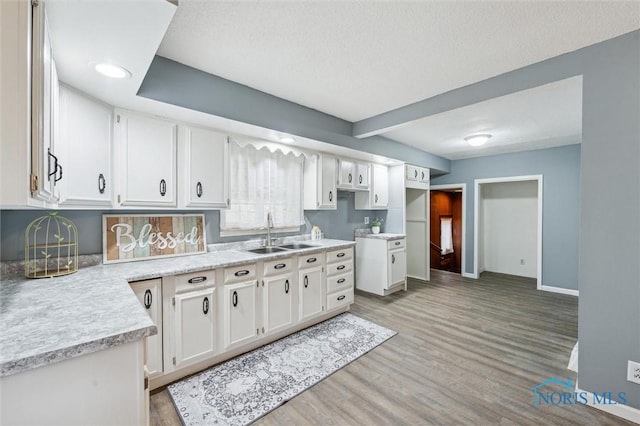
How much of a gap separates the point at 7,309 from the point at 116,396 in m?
0.71

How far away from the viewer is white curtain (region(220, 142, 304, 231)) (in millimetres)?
3008

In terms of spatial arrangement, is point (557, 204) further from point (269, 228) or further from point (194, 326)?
point (194, 326)

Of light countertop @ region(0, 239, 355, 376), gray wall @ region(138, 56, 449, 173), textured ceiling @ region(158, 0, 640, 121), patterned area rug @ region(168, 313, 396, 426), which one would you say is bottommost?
patterned area rug @ region(168, 313, 396, 426)

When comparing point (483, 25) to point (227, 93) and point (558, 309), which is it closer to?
point (227, 93)

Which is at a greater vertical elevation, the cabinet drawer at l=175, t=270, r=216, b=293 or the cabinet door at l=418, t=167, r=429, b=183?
the cabinet door at l=418, t=167, r=429, b=183

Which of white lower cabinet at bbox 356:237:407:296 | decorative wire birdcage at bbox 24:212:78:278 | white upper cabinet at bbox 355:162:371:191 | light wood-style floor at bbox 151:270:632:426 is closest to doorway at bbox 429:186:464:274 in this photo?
white lower cabinet at bbox 356:237:407:296

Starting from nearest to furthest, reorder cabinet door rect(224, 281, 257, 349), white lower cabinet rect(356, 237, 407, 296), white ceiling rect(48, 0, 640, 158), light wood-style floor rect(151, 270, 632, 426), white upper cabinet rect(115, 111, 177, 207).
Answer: white ceiling rect(48, 0, 640, 158) → light wood-style floor rect(151, 270, 632, 426) → white upper cabinet rect(115, 111, 177, 207) → cabinet door rect(224, 281, 257, 349) → white lower cabinet rect(356, 237, 407, 296)

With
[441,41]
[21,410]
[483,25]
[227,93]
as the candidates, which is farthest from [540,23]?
[21,410]

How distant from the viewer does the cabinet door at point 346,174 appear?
3998 millimetres

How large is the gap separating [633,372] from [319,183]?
313 cm

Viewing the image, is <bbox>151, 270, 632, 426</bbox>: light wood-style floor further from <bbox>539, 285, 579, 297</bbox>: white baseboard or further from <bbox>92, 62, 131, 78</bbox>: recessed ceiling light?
<bbox>92, 62, 131, 78</bbox>: recessed ceiling light

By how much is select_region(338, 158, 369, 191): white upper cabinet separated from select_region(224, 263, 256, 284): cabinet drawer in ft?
6.45

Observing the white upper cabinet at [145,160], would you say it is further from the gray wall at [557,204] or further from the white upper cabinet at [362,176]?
the gray wall at [557,204]

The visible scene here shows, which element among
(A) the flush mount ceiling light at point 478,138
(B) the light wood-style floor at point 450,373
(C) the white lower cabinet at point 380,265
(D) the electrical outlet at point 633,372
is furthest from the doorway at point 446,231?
(D) the electrical outlet at point 633,372
